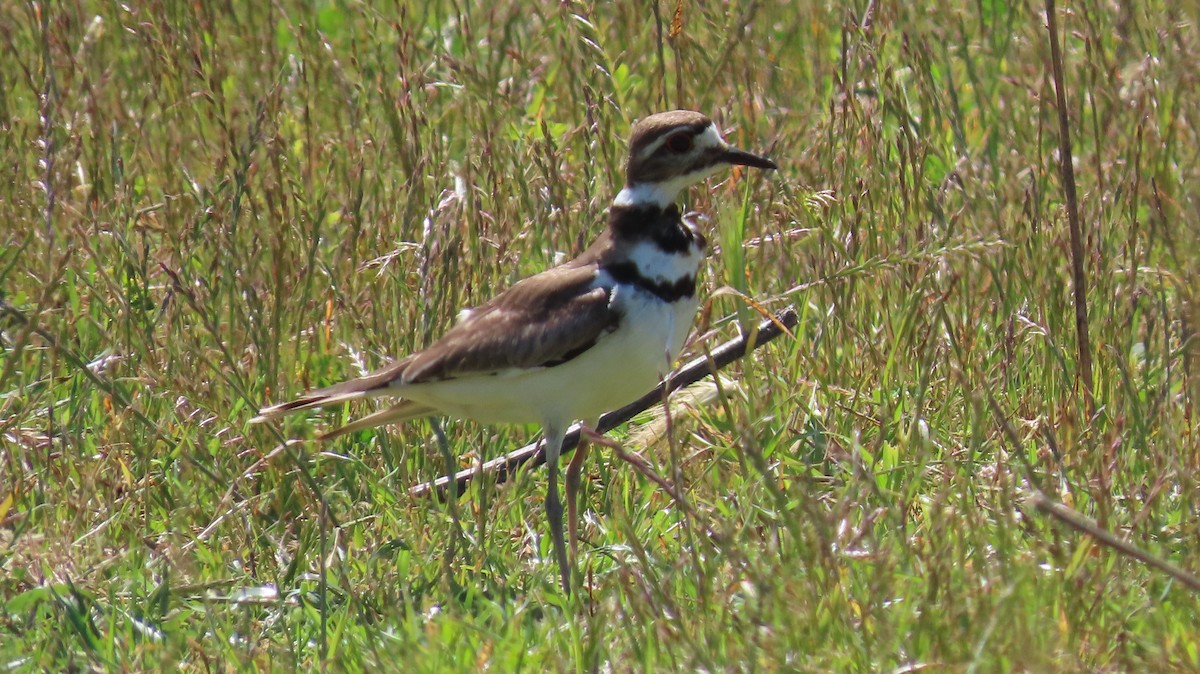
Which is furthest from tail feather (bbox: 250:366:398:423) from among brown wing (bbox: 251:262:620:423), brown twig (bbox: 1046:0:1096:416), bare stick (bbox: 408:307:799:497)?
brown twig (bbox: 1046:0:1096:416)

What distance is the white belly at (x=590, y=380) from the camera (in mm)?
4477

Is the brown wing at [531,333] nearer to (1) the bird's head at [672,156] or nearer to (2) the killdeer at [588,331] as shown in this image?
(2) the killdeer at [588,331]

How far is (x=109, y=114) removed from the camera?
689cm

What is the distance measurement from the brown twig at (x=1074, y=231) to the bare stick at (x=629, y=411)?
841mm

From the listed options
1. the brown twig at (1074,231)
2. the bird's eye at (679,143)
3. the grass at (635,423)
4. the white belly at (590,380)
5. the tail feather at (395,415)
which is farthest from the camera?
the tail feather at (395,415)

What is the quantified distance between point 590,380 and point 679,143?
74 cm

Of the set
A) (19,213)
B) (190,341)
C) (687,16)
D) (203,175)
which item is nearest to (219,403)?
(190,341)

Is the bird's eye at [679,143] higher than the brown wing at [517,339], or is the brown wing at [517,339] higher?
the bird's eye at [679,143]

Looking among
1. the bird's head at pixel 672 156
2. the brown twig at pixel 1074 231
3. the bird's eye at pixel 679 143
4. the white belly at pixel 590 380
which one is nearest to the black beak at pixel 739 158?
the bird's head at pixel 672 156

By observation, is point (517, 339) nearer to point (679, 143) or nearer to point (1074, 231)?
point (679, 143)

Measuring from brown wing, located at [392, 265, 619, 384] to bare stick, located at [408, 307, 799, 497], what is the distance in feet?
1.01

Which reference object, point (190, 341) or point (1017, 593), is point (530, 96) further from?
point (1017, 593)

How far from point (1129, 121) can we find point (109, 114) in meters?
4.11

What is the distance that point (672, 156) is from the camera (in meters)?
4.71
